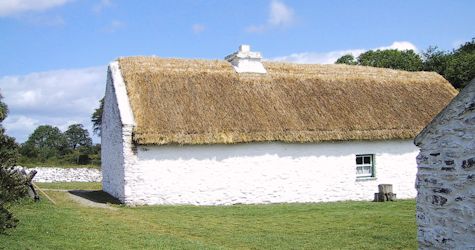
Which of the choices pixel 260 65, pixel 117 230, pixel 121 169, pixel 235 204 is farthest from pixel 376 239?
pixel 260 65

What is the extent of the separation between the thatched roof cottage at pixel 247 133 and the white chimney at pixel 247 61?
0.14ft

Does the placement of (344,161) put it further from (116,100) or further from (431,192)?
(431,192)

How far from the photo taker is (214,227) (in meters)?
→ 13.5

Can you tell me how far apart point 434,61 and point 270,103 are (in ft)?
66.2

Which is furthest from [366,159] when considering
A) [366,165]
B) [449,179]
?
[449,179]

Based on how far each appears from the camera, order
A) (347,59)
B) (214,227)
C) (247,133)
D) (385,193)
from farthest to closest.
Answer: (347,59) < (247,133) < (385,193) < (214,227)

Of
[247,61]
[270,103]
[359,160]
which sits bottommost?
[359,160]

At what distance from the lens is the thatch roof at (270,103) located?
18.9m

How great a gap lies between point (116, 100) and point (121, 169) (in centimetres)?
247

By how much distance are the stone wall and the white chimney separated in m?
15.2

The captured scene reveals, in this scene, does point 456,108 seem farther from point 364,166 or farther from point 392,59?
point 392,59


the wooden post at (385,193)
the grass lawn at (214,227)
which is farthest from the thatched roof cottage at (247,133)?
the wooden post at (385,193)

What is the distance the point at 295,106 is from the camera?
20.9 meters

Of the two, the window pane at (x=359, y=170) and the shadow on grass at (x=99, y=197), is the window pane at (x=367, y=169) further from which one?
the shadow on grass at (x=99, y=197)
